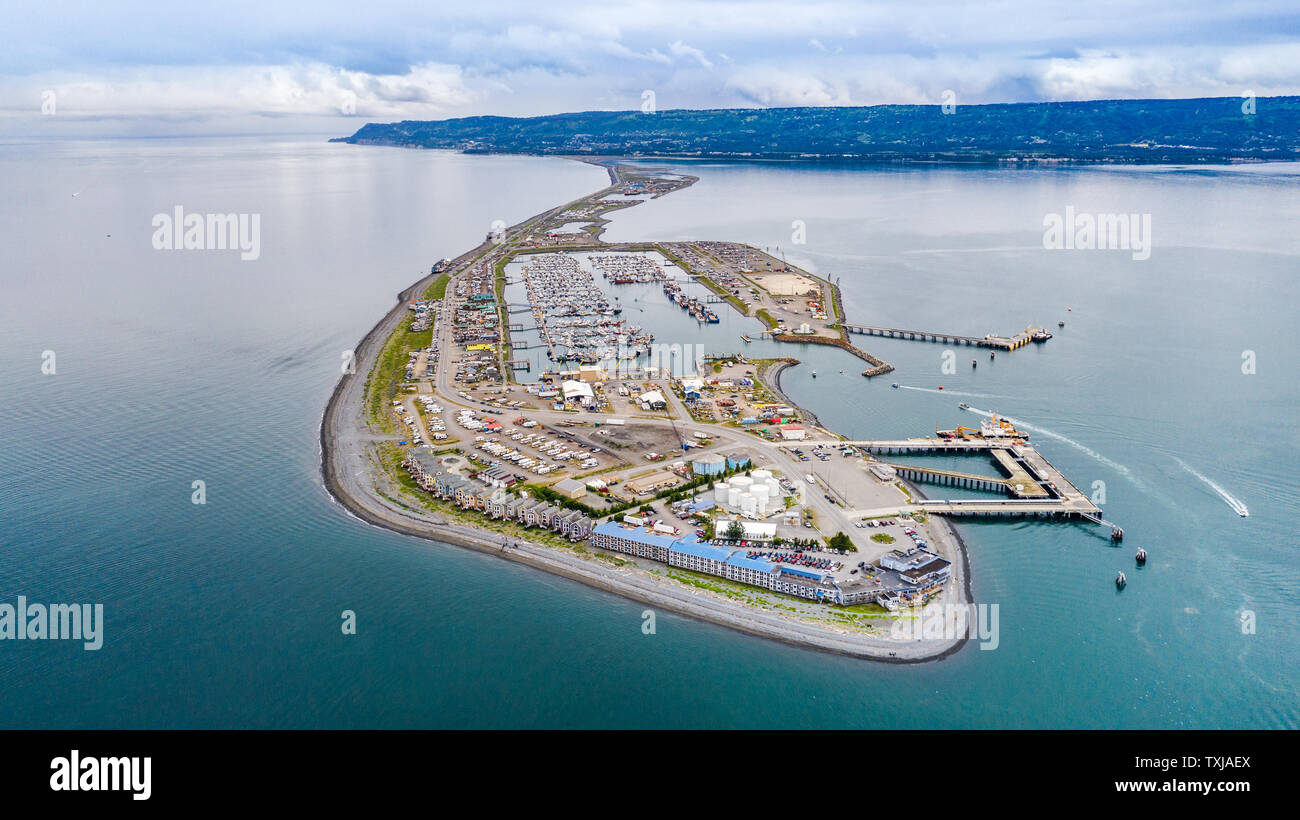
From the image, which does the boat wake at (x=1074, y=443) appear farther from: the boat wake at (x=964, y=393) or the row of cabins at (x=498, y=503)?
the row of cabins at (x=498, y=503)

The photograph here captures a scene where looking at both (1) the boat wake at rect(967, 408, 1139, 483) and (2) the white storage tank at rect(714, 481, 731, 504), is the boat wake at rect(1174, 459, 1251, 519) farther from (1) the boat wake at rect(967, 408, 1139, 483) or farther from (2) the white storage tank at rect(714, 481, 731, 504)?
(2) the white storage tank at rect(714, 481, 731, 504)

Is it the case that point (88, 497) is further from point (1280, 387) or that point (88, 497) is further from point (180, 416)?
point (1280, 387)

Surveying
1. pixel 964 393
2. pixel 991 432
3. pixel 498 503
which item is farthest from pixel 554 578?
pixel 964 393

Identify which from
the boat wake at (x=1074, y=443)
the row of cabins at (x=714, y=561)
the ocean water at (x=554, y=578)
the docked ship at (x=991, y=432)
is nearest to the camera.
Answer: the ocean water at (x=554, y=578)

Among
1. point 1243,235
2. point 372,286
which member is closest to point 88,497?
point 372,286

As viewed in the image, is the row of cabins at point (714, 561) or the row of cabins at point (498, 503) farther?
the row of cabins at point (498, 503)

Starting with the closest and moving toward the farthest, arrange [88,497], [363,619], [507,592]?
1. [363,619]
2. [507,592]
3. [88,497]

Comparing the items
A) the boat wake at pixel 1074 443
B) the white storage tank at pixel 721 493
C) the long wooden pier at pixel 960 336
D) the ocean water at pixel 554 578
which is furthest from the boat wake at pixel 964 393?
the white storage tank at pixel 721 493

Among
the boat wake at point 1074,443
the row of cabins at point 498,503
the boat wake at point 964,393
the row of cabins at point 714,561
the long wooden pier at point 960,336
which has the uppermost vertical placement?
the long wooden pier at point 960,336
